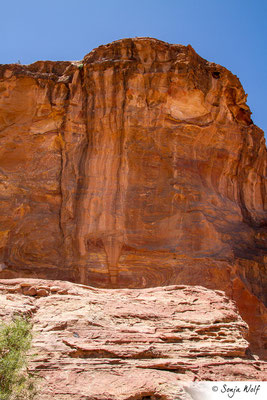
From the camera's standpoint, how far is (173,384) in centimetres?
808

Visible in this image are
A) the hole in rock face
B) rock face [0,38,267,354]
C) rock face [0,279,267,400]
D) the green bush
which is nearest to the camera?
the green bush

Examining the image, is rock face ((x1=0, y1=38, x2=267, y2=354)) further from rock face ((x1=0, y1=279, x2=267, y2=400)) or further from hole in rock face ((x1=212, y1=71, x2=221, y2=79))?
rock face ((x1=0, y1=279, x2=267, y2=400))

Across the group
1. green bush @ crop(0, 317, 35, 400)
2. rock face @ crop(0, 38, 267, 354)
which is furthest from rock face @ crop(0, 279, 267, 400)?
rock face @ crop(0, 38, 267, 354)

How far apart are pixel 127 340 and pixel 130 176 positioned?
438 inches

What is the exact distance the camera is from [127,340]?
9.20 meters

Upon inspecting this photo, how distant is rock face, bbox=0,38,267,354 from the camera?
18.3 m

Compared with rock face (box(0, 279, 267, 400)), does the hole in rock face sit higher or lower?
higher

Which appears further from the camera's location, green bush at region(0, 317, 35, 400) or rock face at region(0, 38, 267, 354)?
rock face at region(0, 38, 267, 354)

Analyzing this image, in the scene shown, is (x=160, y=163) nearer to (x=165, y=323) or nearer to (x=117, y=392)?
(x=165, y=323)

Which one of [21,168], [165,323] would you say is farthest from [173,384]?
[21,168]

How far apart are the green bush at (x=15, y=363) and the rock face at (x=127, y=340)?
201mm

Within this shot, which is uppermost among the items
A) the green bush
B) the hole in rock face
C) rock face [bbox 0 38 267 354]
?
the hole in rock face

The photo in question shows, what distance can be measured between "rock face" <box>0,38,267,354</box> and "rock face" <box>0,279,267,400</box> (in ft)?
22.1

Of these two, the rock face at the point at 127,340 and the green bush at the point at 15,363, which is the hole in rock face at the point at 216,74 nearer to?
the rock face at the point at 127,340
